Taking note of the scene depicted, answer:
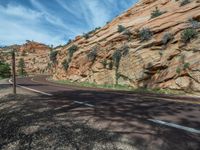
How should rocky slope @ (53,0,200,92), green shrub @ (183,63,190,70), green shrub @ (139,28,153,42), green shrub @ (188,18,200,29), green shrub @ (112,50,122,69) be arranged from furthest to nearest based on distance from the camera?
green shrub @ (112,50,122,69) → green shrub @ (139,28,153,42) → green shrub @ (188,18,200,29) → rocky slope @ (53,0,200,92) → green shrub @ (183,63,190,70)

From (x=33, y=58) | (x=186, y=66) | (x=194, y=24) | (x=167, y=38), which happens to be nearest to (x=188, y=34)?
(x=194, y=24)

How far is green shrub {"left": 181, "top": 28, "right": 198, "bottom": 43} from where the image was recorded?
2303 cm

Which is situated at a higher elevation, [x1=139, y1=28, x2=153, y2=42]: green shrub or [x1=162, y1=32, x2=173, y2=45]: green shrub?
[x1=139, y1=28, x2=153, y2=42]: green shrub

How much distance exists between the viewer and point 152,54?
25.6m

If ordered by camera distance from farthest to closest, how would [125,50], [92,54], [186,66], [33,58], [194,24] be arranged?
[33,58] < [92,54] < [125,50] < [194,24] < [186,66]

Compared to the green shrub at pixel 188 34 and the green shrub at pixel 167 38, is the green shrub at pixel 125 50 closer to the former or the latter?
the green shrub at pixel 167 38

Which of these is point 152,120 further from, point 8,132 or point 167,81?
point 167,81

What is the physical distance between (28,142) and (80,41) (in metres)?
42.4

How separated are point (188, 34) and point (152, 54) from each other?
3.83 meters

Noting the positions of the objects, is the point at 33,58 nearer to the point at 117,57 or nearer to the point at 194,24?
the point at 117,57

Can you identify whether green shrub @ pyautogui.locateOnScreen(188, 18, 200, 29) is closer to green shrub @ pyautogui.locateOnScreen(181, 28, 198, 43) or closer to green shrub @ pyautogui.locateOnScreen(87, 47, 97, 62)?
green shrub @ pyautogui.locateOnScreen(181, 28, 198, 43)

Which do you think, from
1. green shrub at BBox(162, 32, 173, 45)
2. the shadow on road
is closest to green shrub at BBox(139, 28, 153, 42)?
green shrub at BBox(162, 32, 173, 45)

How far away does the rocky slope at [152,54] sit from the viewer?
71.0 ft

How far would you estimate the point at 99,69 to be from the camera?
3419 centimetres
